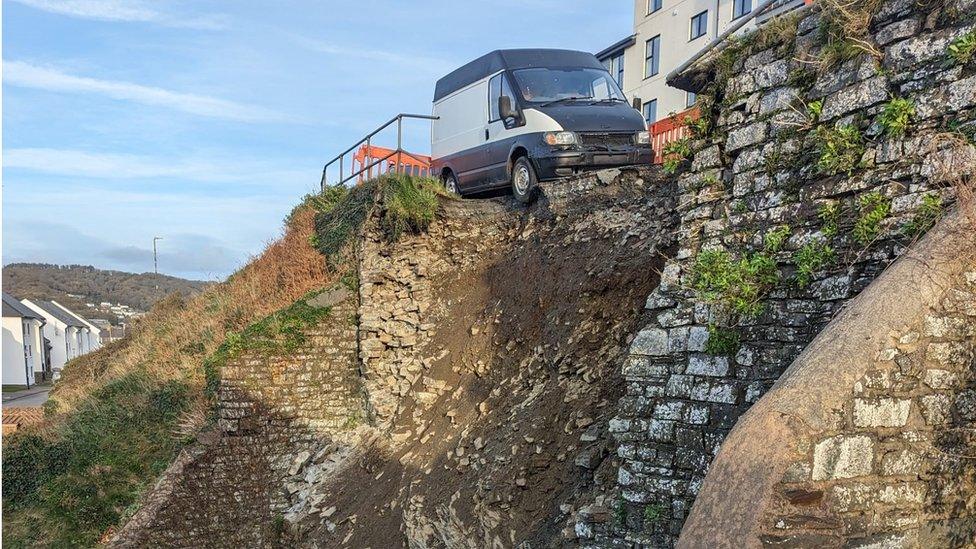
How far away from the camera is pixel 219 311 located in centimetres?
1459

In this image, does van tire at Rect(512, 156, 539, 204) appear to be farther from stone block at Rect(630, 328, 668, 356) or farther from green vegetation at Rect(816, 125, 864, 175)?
green vegetation at Rect(816, 125, 864, 175)

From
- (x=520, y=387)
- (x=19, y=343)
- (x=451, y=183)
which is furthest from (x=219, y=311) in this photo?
(x=19, y=343)

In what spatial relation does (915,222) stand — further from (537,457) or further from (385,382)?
(385,382)

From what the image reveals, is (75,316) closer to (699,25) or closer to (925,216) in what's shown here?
(699,25)

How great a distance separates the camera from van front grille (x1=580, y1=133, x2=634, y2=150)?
1151cm

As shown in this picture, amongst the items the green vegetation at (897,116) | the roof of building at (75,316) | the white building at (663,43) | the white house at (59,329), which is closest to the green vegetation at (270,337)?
the green vegetation at (897,116)

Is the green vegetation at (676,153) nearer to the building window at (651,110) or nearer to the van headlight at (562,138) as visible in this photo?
the van headlight at (562,138)

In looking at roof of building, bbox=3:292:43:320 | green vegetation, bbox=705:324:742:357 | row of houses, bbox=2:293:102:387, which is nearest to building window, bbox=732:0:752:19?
green vegetation, bbox=705:324:742:357

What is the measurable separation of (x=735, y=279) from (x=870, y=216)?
988 millimetres

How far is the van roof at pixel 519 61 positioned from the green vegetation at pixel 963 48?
893cm

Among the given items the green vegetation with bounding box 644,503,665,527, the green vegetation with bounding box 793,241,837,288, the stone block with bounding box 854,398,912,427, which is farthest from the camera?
the green vegetation with bounding box 644,503,665,527

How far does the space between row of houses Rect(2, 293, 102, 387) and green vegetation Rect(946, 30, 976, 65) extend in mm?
51685

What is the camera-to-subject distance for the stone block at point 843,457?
11.8ft

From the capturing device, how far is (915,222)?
425 centimetres
